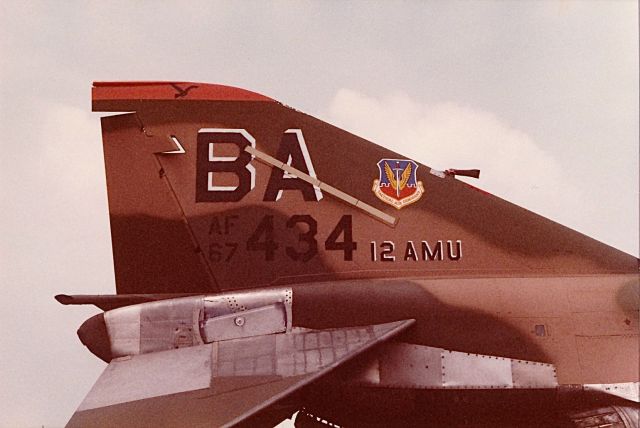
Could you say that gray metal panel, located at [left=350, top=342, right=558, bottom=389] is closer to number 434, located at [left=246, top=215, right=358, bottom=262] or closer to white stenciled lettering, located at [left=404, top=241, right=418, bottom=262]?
white stenciled lettering, located at [left=404, top=241, right=418, bottom=262]

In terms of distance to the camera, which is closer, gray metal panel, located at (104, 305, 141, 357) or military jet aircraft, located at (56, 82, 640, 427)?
military jet aircraft, located at (56, 82, 640, 427)

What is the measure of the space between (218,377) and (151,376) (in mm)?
726

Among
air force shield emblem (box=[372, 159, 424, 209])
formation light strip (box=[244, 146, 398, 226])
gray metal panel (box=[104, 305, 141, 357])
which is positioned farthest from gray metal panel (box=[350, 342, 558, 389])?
gray metal panel (box=[104, 305, 141, 357])

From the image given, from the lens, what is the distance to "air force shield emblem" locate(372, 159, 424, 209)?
6906mm

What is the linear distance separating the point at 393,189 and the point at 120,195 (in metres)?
3.31

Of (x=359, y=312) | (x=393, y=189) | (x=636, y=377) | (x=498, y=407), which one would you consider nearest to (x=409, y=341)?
(x=359, y=312)

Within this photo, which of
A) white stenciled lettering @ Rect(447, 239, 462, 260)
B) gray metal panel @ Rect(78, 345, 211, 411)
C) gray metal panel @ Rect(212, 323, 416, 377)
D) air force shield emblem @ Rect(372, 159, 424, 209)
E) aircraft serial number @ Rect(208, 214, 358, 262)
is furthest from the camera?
air force shield emblem @ Rect(372, 159, 424, 209)

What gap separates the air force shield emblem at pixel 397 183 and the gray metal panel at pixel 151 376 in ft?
8.74

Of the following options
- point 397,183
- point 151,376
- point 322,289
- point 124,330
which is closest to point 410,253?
point 397,183

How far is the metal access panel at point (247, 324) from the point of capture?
6.13m

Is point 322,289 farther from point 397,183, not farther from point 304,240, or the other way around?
point 397,183

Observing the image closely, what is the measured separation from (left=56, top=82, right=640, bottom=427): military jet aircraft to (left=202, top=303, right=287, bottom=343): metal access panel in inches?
0.9

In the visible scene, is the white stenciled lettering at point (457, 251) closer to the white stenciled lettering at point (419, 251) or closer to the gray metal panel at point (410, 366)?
the white stenciled lettering at point (419, 251)

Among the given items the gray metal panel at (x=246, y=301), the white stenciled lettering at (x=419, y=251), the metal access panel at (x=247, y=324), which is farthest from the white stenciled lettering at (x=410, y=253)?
the metal access panel at (x=247, y=324)
